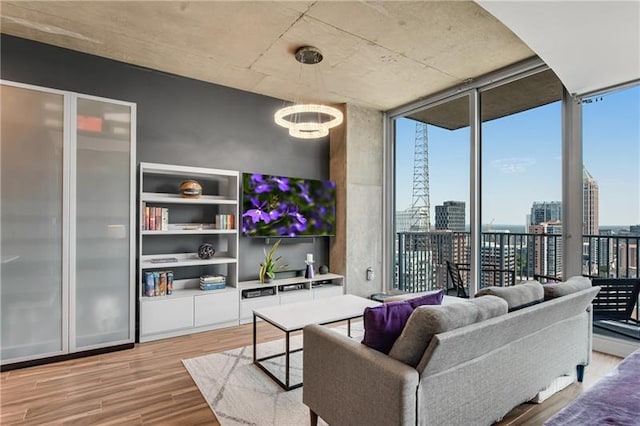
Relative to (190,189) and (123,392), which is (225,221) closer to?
(190,189)

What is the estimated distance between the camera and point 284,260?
16.0 ft

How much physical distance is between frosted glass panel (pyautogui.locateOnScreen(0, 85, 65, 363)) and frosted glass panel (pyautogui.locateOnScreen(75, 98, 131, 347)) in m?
0.16

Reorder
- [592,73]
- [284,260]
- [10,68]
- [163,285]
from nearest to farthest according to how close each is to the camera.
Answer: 1. [592,73]
2. [10,68]
3. [163,285]
4. [284,260]

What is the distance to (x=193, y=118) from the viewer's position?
4.19m

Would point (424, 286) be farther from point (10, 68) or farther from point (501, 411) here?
point (10, 68)

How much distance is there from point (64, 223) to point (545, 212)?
4.90 meters

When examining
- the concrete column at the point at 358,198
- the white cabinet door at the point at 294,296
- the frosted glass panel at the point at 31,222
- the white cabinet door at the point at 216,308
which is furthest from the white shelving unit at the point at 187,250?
the concrete column at the point at 358,198

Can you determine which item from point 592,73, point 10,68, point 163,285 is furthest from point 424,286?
point 10,68

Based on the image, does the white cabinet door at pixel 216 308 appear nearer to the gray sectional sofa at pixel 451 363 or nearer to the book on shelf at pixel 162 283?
the book on shelf at pixel 162 283

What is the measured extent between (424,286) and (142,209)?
4145 millimetres

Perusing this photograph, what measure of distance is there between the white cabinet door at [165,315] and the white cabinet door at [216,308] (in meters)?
0.10

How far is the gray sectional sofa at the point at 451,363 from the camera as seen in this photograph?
4.99 feet

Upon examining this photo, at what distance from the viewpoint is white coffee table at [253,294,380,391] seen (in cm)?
251

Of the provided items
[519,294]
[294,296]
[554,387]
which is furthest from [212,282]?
[554,387]
